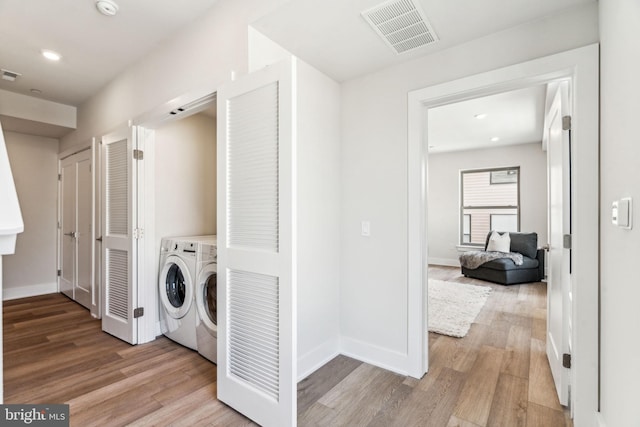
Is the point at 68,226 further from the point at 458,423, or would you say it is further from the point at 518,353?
the point at 518,353

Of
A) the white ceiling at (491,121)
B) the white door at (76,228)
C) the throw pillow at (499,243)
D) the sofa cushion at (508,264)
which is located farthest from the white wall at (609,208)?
the white door at (76,228)

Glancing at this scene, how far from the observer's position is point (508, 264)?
4961 millimetres

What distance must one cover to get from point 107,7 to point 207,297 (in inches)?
85.7

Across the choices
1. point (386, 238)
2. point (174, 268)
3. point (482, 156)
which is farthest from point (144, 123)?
point (482, 156)

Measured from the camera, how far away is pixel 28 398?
76.6 inches

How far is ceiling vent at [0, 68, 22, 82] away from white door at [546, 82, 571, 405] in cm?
472

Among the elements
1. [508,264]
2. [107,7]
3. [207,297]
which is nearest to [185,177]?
[207,297]

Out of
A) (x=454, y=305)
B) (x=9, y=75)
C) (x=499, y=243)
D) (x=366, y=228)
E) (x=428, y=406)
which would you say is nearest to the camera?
(x=428, y=406)

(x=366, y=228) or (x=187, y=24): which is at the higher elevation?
(x=187, y=24)

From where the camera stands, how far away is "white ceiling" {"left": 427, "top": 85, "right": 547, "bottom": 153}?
3.62 m

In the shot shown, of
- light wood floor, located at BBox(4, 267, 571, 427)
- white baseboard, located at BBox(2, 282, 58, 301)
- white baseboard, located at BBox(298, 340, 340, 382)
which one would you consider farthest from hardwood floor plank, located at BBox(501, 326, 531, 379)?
white baseboard, located at BBox(2, 282, 58, 301)

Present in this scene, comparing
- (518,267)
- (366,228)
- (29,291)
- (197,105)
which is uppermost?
(197,105)

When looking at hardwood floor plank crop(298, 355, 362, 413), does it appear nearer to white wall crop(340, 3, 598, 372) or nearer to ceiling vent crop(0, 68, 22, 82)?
white wall crop(340, 3, 598, 372)

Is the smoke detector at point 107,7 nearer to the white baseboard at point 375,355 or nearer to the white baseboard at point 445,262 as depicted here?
the white baseboard at point 375,355
